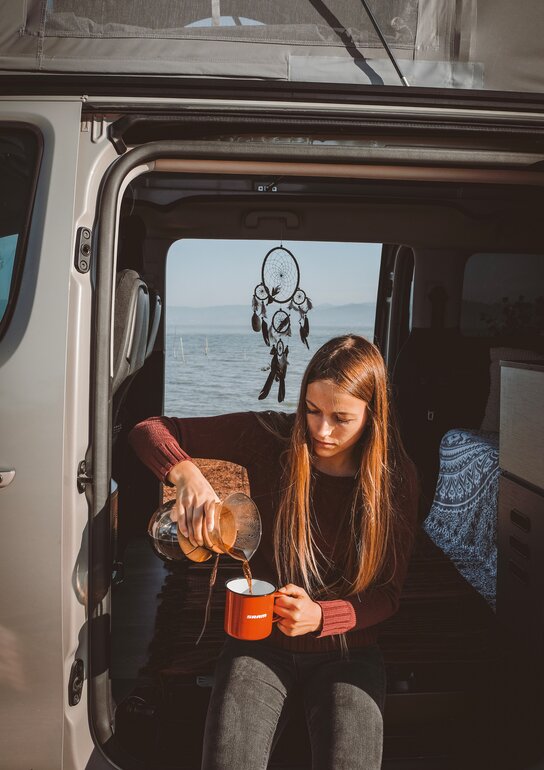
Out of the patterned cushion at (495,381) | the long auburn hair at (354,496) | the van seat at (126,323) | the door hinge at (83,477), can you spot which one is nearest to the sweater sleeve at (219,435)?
the long auburn hair at (354,496)

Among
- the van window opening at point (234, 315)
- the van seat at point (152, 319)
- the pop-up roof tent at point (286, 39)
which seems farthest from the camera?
the van window opening at point (234, 315)

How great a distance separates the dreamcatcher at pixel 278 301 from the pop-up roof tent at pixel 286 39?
334 cm

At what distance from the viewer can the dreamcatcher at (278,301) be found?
4.92 m

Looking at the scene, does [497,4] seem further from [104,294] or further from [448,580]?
[448,580]

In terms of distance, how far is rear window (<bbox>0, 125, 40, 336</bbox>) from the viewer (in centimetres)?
150

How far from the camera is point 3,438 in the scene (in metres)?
1.44

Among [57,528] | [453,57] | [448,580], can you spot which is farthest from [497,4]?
[448,580]

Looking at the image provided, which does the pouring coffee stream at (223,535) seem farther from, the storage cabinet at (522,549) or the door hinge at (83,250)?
the storage cabinet at (522,549)

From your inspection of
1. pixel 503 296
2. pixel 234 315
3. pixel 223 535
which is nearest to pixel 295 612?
pixel 223 535

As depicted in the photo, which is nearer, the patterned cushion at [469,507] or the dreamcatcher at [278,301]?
the patterned cushion at [469,507]

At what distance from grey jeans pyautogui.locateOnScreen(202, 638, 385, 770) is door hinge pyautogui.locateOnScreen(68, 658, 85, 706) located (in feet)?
1.10

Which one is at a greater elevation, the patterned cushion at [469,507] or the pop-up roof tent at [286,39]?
the pop-up roof tent at [286,39]

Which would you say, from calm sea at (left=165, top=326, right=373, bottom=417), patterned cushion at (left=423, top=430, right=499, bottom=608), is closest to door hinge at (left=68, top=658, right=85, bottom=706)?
patterned cushion at (left=423, top=430, right=499, bottom=608)

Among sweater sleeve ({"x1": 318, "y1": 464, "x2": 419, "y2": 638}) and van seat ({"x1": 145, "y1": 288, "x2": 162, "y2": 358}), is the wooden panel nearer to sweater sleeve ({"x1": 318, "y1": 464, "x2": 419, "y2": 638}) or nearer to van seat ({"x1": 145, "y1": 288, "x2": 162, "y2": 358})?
sweater sleeve ({"x1": 318, "y1": 464, "x2": 419, "y2": 638})
